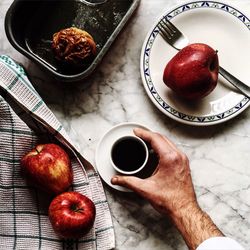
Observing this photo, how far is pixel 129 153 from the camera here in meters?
1.18

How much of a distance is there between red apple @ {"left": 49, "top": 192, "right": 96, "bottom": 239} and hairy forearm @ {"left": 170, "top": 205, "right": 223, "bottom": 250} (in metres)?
0.17

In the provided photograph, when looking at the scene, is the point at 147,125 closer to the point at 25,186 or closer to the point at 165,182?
the point at 165,182

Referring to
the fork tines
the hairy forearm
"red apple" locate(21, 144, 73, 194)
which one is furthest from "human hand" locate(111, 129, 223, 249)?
the fork tines

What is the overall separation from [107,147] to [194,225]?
0.25m

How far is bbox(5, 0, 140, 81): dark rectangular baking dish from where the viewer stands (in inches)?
48.1

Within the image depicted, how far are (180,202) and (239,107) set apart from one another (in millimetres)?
237

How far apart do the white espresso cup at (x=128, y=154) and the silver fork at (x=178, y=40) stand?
0.23 metres

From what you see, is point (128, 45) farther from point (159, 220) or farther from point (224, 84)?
point (159, 220)

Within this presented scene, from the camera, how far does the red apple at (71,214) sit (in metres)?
1.11

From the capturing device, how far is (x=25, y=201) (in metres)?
1.19

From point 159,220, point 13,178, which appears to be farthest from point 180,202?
point 13,178

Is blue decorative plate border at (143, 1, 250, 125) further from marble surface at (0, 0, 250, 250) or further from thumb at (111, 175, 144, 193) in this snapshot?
thumb at (111, 175, 144, 193)

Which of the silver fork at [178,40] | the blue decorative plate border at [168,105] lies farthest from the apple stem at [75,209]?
the silver fork at [178,40]

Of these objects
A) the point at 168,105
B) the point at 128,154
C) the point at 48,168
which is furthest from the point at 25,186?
the point at 168,105
